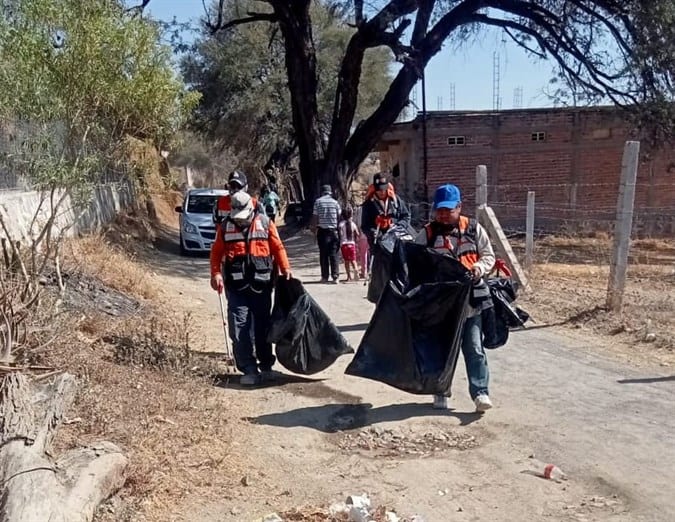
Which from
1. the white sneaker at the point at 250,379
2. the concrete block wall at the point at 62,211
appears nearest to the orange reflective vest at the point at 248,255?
the white sneaker at the point at 250,379

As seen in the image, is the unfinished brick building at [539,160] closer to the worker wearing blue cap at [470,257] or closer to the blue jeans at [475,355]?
the worker wearing blue cap at [470,257]

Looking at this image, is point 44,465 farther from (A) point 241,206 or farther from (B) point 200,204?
(B) point 200,204

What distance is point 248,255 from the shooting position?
6.74 m

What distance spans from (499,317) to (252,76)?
26.8m

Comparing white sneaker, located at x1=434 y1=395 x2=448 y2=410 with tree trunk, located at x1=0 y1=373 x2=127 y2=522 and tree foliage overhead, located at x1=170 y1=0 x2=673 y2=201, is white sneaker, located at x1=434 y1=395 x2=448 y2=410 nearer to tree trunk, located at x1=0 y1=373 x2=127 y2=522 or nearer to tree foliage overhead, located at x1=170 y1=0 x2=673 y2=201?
tree trunk, located at x1=0 y1=373 x2=127 y2=522

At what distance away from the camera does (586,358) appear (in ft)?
24.5

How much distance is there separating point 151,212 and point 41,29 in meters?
20.6

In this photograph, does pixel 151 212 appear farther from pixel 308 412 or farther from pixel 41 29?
pixel 308 412

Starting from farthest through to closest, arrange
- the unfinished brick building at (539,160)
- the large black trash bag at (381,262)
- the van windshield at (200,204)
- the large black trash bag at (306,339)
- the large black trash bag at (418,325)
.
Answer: the unfinished brick building at (539,160) → the van windshield at (200,204) → the large black trash bag at (381,262) → the large black trash bag at (306,339) → the large black trash bag at (418,325)

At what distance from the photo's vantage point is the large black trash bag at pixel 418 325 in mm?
5645

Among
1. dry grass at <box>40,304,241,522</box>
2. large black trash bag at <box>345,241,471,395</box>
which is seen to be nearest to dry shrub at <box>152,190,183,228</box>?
dry grass at <box>40,304,241,522</box>

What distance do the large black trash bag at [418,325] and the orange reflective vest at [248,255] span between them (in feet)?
4.34

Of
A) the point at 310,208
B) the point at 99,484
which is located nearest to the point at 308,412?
the point at 99,484

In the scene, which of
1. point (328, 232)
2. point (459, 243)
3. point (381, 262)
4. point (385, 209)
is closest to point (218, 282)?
point (381, 262)
